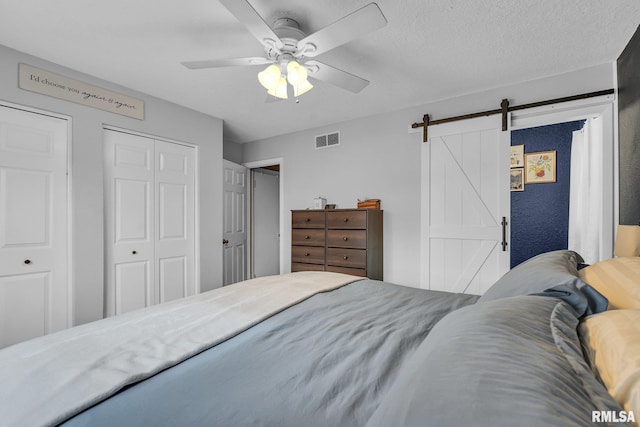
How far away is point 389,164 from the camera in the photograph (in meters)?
3.49

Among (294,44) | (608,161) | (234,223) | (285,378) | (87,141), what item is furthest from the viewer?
(234,223)

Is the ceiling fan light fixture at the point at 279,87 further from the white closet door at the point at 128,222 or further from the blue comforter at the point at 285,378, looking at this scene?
the white closet door at the point at 128,222

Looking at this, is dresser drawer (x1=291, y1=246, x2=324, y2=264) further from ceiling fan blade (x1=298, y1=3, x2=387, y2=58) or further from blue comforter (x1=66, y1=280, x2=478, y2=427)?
ceiling fan blade (x1=298, y1=3, x2=387, y2=58)

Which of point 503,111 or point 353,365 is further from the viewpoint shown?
point 503,111

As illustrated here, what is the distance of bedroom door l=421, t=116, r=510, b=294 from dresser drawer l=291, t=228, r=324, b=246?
1.19 m

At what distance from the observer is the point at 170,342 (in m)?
1.07

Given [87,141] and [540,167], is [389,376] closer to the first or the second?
[87,141]

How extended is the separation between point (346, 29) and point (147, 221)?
2758mm

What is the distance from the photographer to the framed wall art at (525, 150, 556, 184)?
379 centimetres

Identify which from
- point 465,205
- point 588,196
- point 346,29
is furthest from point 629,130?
point 346,29

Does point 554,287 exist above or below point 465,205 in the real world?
below

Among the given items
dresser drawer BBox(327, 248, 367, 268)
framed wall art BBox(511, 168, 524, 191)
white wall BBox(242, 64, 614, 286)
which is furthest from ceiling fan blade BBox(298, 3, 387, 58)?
framed wall art BBox(511, 168, 524, 191)

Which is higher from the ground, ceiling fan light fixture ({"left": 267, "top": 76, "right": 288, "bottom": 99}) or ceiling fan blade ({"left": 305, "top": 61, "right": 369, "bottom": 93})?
ceiling fan blade ({"left": 305, "top": 61, "right": 369, "bottom": 93})

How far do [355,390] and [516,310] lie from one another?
48 cm
